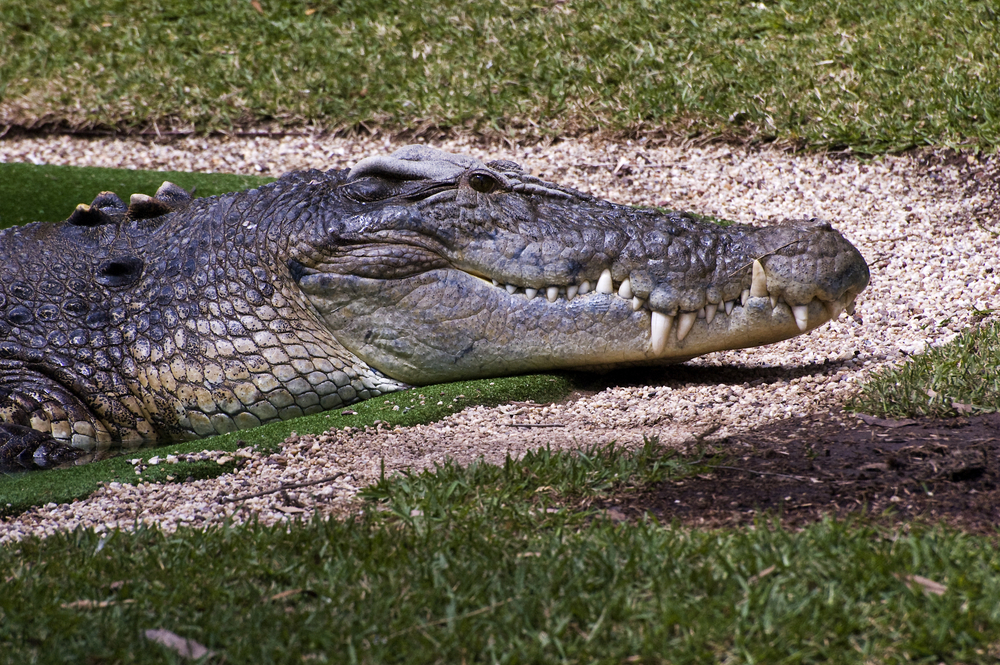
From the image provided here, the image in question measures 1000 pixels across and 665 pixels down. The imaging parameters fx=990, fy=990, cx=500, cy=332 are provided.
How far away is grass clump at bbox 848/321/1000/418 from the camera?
317 centimetres

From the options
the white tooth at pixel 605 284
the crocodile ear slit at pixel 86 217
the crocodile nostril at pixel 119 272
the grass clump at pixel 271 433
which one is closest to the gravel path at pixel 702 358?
the grass clump at pixel 271 433

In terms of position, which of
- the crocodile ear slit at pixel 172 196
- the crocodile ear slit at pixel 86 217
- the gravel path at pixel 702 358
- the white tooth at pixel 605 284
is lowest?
the gravel path at pixel 702 358

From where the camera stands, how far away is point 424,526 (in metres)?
2.56

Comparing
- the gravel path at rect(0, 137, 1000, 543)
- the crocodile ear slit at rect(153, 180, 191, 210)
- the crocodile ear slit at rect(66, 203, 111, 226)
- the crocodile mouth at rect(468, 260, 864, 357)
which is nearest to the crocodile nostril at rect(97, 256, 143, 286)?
the crocodile ear slit at rect(66, 203, 111, 226)

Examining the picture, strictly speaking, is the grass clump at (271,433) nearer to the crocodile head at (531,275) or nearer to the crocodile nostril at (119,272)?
the crocodile head at (531,275)

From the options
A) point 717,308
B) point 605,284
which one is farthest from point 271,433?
point 717,308

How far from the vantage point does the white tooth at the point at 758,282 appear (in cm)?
370

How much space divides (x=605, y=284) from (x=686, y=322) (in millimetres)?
341

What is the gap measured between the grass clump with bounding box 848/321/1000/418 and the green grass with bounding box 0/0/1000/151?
129 inches

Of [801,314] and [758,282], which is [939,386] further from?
[758,282]

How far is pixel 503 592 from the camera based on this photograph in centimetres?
217

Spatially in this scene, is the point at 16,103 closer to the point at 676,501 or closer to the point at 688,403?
the point at 688,403

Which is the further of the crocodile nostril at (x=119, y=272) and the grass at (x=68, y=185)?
the grass at (x=68, y=185)

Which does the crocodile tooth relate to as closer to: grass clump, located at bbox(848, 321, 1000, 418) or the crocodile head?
the crocodile head
